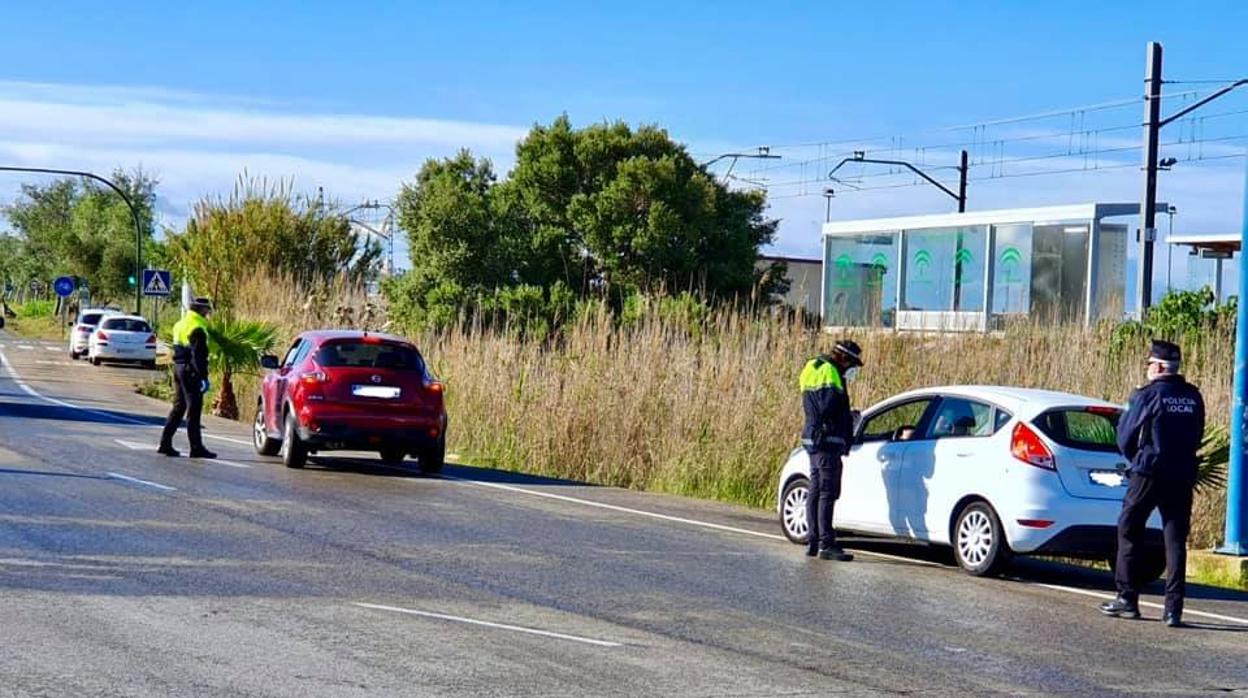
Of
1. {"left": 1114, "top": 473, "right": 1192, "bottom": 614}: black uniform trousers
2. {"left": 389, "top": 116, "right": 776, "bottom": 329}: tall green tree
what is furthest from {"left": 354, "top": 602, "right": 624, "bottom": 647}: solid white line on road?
{"left": 389, "top": 116, "right": 776, "bottom": 329}: tall green tree

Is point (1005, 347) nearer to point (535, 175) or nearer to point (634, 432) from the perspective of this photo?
point (634, 432)

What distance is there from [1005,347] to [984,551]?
808 centimetres

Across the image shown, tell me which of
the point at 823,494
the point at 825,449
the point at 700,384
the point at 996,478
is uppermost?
the point at 700,384

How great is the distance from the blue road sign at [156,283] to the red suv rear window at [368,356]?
31679 mm

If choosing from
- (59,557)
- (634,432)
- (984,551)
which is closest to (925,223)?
(634,432)

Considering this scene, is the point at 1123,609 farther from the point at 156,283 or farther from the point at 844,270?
the point at 156,283

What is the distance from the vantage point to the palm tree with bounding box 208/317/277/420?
3319cm

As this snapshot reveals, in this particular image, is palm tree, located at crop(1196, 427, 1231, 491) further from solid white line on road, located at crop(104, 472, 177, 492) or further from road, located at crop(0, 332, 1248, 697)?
solid white line on road, located at crop(104, 472, 177, 492)

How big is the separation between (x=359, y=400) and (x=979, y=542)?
924 centimetres

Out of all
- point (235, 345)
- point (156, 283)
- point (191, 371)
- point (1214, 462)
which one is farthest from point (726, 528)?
point (156, 283)

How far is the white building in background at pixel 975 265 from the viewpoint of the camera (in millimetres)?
32094

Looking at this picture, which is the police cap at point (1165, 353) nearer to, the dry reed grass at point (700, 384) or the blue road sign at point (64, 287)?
the dry reed grass at point (700, 384)

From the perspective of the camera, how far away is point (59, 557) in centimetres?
1266

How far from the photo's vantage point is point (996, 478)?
13.9m
